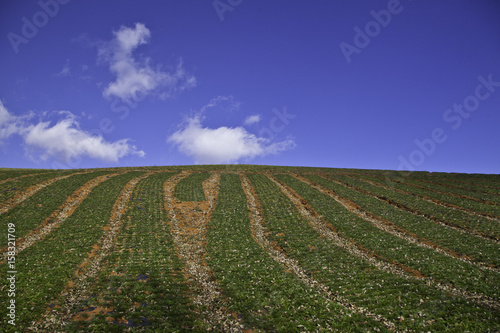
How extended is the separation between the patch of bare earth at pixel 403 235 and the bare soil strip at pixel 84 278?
26.8 meters

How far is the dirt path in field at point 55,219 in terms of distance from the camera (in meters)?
27.6

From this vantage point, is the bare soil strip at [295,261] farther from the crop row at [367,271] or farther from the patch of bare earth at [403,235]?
the patch of bare earth at [403,235]

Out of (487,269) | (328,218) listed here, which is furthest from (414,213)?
(487,269)

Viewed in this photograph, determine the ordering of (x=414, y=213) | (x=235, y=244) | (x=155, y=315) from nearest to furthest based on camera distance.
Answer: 1. (x=155, y=315)
2. (x=235, y=244)
3. (x=414, y=213)

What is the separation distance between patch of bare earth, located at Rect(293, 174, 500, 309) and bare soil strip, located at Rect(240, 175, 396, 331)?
146 inches

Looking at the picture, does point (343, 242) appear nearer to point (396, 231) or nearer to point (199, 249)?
point (396, 231)

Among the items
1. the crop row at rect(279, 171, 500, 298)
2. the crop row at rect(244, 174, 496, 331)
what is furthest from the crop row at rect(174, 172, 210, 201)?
the crop row at rect(279, 171, 500, 298)

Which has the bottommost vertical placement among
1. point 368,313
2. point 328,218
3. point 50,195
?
point 368,313

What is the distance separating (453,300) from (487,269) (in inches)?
370

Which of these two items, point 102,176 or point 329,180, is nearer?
point 102,176

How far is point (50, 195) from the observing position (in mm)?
43219

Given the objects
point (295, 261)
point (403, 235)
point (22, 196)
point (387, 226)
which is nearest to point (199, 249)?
point (295, 261)

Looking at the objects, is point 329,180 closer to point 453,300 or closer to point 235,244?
point 235,244

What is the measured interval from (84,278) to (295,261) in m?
18.9
